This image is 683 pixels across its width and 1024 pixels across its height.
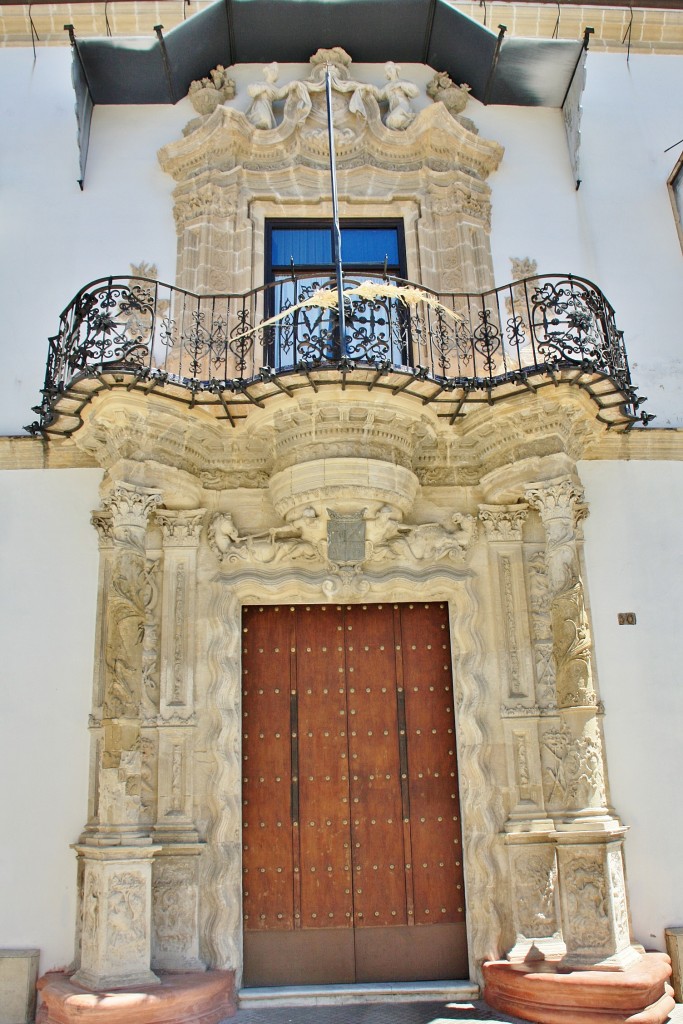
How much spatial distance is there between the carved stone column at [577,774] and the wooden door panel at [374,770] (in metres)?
1.25

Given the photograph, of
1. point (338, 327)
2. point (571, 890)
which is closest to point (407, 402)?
point (338, 327)

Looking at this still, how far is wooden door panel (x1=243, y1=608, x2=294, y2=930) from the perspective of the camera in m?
6.38

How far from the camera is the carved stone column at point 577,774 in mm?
5676

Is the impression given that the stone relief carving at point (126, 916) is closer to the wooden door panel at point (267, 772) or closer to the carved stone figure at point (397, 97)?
the wooden door panel at point (267, 772)

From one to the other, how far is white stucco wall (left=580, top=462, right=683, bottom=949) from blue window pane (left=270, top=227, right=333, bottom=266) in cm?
328

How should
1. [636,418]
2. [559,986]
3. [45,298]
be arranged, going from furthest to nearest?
[45,298]
[636,418]
[559,986]

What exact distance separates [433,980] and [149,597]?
3690 mm

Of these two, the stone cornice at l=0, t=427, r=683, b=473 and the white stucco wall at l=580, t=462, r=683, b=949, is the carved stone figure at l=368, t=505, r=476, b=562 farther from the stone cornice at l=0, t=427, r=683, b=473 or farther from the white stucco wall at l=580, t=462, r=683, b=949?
the stone cornice at l=0, t=427, r=683, b=473

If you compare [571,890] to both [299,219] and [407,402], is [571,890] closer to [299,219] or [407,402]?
[407,402]

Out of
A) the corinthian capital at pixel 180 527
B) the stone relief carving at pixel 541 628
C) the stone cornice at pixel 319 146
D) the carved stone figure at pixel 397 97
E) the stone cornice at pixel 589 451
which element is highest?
the carved stone figure at pixel 397 97

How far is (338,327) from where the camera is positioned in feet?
19.9

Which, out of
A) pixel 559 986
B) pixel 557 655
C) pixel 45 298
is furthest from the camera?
pixel 45 298

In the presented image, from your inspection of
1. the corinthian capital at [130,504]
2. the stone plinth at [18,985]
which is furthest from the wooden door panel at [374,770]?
the stone plinth at [18,985]

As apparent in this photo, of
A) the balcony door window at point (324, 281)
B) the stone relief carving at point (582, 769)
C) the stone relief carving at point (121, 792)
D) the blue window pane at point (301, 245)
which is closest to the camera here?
the stone relief carving at point (121, 792)
